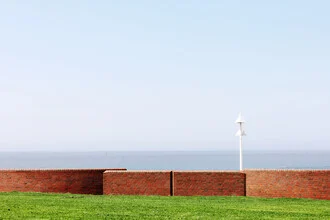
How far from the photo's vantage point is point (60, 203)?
15.4 metres

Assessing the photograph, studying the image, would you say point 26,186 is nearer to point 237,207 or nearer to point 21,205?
point 21,205

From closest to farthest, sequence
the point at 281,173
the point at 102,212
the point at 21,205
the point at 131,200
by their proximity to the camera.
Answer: the point at 102,212
the point at 21,205
the point at 131,200
the point at 281,173

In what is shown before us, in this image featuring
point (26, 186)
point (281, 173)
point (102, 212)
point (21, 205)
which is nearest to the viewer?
point (102, 212)

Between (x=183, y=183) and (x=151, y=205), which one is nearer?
(x=151, y=205)

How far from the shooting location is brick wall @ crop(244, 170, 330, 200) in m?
17.2

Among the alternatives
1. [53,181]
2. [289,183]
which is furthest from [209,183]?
[53,181]

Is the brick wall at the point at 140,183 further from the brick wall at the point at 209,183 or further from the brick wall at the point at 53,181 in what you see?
the brick wall at the point at 53,181

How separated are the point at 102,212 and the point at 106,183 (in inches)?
217

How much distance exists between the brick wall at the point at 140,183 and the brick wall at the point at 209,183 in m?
0.40

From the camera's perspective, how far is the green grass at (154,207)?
13.1 meters

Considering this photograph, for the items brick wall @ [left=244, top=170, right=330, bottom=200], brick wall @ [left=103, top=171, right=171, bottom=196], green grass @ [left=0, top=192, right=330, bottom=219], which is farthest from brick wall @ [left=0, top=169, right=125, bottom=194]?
brick wall @ [left=244, top=170, right=330, bottom=200]

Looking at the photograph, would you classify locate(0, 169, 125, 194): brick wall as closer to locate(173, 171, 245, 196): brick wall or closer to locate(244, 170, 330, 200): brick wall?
locate(173, 171, 245, 196): brick wall

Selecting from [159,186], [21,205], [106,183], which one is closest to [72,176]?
[106,183]

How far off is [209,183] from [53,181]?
5.41 m
